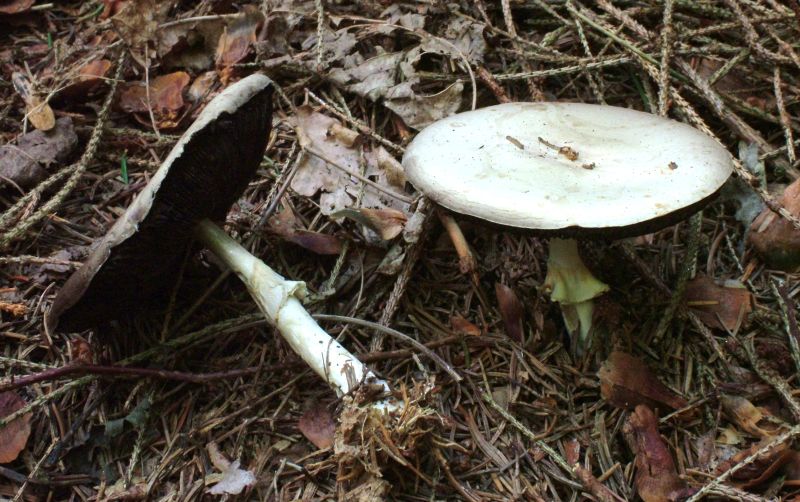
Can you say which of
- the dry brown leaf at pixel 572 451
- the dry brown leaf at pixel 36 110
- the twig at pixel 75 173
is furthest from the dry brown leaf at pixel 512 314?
the dry brown leaf at pixel 36 110

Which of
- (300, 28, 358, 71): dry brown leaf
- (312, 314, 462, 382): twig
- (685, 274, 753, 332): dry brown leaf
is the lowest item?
(685, 274, 753, 332): dry brown leaf

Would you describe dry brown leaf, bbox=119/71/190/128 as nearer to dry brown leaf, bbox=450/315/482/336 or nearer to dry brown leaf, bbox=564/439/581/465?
dry brown leaf, bbox=450/315/482/336

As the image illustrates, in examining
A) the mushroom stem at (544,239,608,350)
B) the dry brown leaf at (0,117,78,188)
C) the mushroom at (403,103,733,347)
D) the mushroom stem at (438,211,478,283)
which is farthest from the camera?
the dry brown leaf at (0,117,78,188)

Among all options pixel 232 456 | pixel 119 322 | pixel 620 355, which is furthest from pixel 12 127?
pixel 620 355

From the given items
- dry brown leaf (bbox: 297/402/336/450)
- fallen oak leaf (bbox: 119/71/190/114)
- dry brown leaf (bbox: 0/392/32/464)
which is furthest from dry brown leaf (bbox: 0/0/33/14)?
dry brown leaf (bbox: 297/402/336/450)

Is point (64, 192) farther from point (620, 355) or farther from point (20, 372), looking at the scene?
point (620, 355)

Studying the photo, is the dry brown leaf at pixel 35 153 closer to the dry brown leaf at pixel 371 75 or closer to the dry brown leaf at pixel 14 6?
the dry brown leaf at pixel 14 6

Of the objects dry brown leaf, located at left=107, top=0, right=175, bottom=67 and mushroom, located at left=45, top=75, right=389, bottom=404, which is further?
dry brown leaf, located at left=107, top=0, right=175, bottom=67
